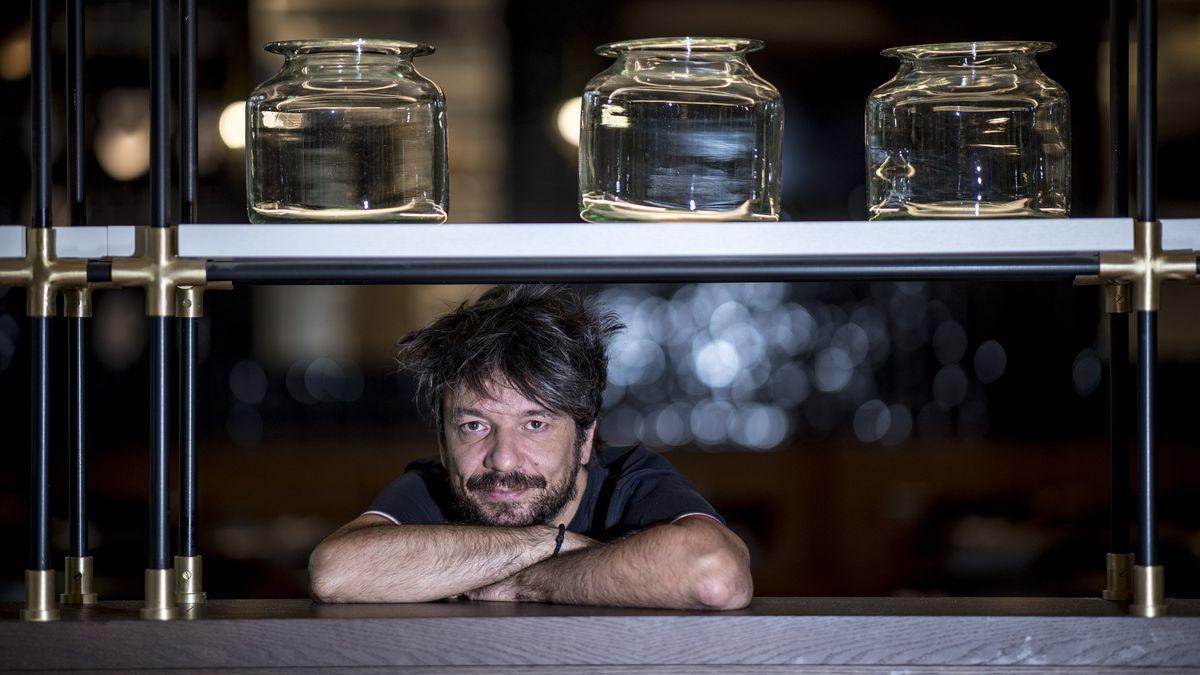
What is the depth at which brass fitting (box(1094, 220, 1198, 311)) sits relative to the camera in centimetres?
88

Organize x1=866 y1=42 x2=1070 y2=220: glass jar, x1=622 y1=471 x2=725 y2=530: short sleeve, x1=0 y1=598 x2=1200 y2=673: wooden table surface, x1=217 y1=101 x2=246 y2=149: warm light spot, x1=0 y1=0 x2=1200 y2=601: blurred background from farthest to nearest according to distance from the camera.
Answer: x1=217 y1=101 x2=246 y2=149: warm light spot < x1=0 y1=0 x2=1200 y2=601: blurred background < x1=622 y1=471 x2=725 y2=530: short sleeve < x1=866 y1=42 x2=1070 y2=220: glass jar < x1=0 y1=598 x2=1200 y2=673: wooden table surface

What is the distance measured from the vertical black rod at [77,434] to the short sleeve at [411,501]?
20.2 inches

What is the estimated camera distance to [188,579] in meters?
0.96

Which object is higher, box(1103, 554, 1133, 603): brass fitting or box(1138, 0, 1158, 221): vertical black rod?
box(1138, 0, 1158, 221): vertical black rod

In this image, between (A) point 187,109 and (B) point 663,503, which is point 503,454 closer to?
(B) point 663,503

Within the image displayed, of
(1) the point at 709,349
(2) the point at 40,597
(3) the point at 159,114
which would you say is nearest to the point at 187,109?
(3) the point at 159,114

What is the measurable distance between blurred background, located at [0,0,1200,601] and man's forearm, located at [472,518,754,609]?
2.73 meters

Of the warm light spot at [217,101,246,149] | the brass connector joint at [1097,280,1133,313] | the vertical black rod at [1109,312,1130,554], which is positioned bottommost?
the vertical black rod at [1109,312,1130,554]

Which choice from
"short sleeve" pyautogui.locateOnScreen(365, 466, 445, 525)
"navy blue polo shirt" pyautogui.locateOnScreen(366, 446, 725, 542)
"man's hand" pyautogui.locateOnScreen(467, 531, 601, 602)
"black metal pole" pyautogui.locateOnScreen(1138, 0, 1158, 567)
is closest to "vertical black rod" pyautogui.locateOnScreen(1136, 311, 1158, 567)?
"black metal pole" pyautogui.locateOnScreen(1138, 0, 1158, 567)

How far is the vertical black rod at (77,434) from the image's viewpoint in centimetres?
93

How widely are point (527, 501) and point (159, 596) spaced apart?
0.63 meters

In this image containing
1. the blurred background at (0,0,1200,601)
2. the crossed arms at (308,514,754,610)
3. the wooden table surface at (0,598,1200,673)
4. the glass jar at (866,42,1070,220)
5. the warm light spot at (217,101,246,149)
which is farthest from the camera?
the warm light spot at (217,101,246,149)

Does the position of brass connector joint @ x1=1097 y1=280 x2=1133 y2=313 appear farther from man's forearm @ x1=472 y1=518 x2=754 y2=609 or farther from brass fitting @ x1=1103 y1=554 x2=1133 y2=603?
man's forearm @ x1=472 y1=518 x2=754 y2=609

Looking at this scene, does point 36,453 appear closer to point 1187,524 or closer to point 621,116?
point 621,116
